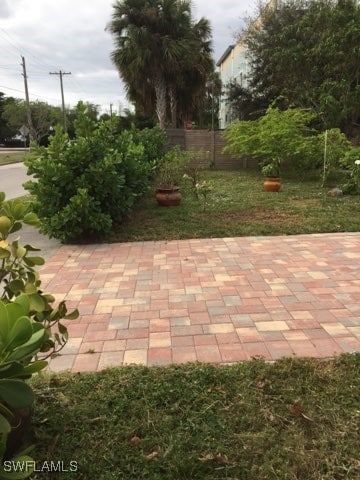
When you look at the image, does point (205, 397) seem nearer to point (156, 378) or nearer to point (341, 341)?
point (156, 378)

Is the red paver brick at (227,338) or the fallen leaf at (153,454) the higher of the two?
the red paver brick at (227,338)

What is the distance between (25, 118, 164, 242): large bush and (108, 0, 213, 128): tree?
14.4 metres

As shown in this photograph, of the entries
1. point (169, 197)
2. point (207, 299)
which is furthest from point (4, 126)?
point (207, 299)

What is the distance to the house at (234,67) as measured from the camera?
61.5 ft

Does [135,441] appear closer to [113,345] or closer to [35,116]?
[113,345]

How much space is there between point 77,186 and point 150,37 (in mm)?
15592

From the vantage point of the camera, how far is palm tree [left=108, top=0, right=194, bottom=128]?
18.8 metres

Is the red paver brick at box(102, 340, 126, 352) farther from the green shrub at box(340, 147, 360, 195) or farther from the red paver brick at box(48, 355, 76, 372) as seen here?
the green shrub at box(340, 147, 360, 195)

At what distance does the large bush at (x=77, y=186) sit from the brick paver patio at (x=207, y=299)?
338 mm

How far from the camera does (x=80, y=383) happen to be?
2475mm

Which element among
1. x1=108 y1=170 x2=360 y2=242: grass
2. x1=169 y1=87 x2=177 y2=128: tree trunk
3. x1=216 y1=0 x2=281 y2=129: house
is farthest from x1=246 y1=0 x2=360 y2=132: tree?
x1=169 y1=87 x2=177 y2=128: tree trunk

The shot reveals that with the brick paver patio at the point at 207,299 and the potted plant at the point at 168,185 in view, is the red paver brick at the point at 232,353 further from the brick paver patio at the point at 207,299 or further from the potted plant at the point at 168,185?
the potted plant at the point at 168,185

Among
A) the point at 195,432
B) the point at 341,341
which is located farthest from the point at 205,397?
the point at 341,341

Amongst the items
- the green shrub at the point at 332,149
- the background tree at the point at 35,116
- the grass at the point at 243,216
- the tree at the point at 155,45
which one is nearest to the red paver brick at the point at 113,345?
the grass at the point at 243,216
